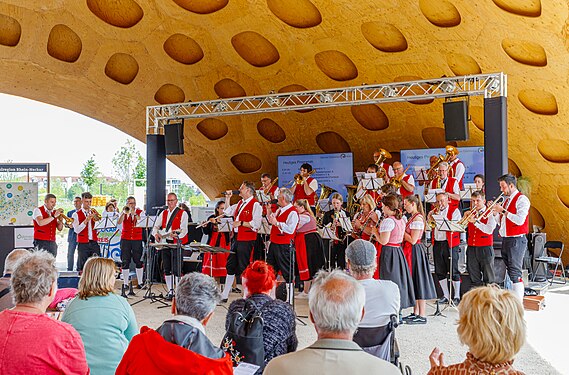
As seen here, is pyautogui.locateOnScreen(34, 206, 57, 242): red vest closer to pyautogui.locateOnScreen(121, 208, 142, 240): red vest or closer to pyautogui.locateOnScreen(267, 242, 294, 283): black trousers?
pyautogui.locateOnScreen(121, 208, 142, 240): red vest

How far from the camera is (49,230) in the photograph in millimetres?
9766

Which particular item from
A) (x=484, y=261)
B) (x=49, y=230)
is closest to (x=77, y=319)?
(x=484, y=261)

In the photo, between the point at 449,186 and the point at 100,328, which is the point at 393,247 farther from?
the point at 100,328

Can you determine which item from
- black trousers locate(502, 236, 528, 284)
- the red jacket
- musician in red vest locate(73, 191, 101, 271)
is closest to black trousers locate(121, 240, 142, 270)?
musician in red vest locate(73, 191, 101, 271)

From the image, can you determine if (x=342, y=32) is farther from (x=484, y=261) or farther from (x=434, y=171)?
(x=484, y=261)

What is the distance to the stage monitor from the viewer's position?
13.5 meters

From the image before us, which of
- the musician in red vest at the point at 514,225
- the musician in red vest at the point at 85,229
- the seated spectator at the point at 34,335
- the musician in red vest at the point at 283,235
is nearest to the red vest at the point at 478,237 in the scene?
the musician in red vest at the point at 514,225

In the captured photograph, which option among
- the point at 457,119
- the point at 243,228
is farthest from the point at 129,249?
the point at 457,119

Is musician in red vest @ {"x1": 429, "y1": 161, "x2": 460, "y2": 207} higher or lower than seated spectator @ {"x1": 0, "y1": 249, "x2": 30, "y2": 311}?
higher

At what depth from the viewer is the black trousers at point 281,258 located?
313 inches

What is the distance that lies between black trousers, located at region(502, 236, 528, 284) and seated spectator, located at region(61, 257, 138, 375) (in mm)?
5934

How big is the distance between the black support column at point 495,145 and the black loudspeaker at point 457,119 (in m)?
0.75

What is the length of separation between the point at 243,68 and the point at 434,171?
5.50 meters

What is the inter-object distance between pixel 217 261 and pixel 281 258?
6.12 feet
